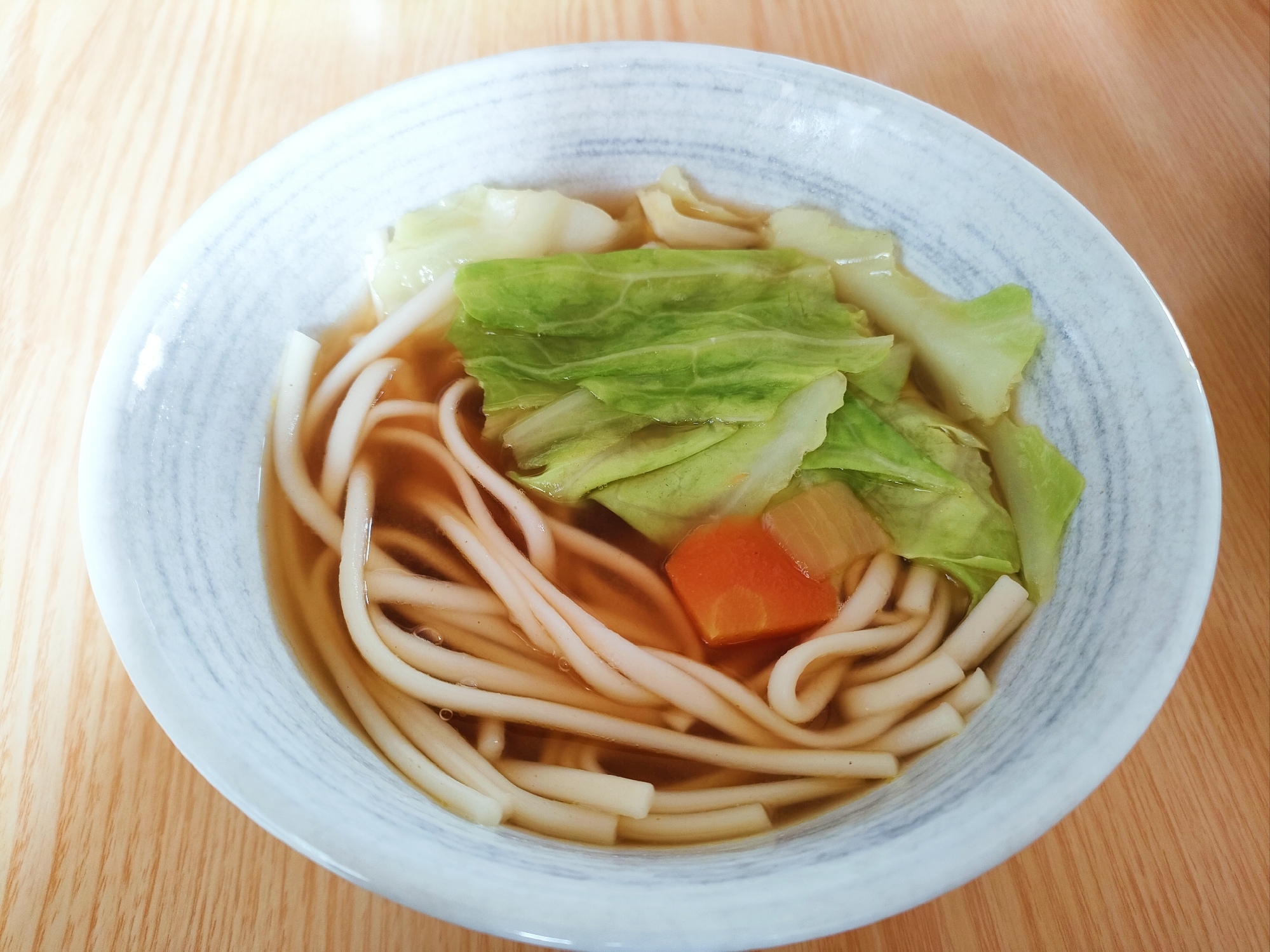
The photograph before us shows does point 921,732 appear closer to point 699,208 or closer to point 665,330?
point 665,330

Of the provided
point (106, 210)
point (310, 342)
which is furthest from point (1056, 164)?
point (106, 210)

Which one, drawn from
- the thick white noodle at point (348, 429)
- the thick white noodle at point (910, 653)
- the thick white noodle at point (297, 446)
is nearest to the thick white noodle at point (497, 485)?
the thick white noodle at point (348, 429)

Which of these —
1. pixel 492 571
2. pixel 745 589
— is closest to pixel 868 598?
pixel 745 589

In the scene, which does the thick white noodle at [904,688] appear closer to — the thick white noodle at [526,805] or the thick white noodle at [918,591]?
the thick white noodle at [918,591]

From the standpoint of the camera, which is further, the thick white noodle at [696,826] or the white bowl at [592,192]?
the thick white noodle at [696,826]

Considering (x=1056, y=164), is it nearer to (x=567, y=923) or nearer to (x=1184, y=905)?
(x=1184, y=905)

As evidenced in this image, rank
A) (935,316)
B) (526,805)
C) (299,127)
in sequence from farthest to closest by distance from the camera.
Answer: (299,127) < (935,316) < (526,805)
